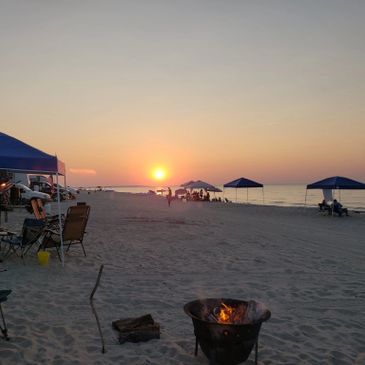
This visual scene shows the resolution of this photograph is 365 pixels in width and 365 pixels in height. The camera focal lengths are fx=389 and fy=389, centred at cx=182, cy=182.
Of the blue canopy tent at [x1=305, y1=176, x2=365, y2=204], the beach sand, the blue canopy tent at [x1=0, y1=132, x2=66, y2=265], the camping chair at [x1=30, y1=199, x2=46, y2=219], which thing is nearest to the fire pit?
the beach sand

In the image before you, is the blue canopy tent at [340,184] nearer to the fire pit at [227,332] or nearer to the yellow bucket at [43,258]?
the yellow bucket at [43,258]

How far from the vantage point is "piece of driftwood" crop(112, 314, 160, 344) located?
425 centimetres

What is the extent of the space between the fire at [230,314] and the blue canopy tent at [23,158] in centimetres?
438

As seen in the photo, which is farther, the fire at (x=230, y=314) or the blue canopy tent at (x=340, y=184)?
the blue canopy tent at (x=340, y=184)

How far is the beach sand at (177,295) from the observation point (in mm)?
4047

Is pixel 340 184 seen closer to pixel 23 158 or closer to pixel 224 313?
pixel 23 158

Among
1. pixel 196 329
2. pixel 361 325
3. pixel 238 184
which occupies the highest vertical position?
pixel 238 184

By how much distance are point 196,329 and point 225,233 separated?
10020 mm

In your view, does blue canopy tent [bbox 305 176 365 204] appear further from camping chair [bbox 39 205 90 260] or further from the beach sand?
camping chair [bbox 39 205 90 260]

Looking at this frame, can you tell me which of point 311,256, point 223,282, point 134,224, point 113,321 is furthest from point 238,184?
point 113,321

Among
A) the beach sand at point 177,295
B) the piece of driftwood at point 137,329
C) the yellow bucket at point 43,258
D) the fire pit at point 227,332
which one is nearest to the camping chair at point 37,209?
the beach sand at point 177,295

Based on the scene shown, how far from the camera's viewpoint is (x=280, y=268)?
319 inches

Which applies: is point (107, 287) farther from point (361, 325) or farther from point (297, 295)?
point (361, 325)

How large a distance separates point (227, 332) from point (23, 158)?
5558 mm
